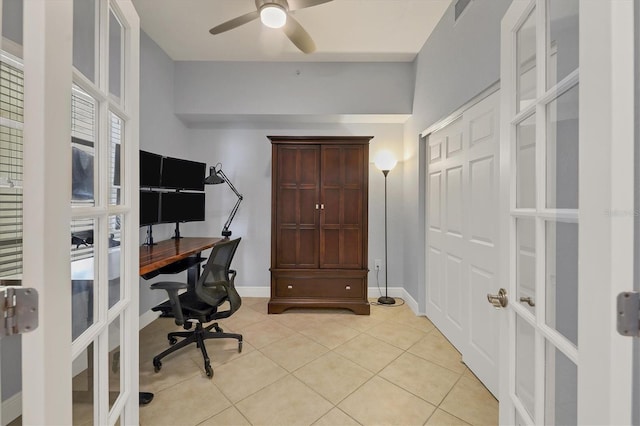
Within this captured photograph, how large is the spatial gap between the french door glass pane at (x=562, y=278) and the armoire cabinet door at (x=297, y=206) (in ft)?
7.30

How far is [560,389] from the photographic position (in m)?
0.73

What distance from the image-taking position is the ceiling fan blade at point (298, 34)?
78.7 inches

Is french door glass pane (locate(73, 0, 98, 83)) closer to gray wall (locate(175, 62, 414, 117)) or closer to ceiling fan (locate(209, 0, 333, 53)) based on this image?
ceiling fan (locate(209, 0, 333, 53))

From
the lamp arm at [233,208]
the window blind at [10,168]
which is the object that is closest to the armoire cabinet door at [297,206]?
the lamp arm at [233,208]

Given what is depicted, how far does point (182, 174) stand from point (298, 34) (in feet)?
5.81

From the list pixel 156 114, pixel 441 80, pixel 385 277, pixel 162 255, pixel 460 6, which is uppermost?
pixel 460 6

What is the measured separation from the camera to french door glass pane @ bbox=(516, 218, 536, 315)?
0.85 m

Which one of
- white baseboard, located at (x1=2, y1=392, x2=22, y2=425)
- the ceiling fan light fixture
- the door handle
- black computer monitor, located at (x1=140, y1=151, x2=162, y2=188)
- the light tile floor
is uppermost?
the ceiling fan light fixture

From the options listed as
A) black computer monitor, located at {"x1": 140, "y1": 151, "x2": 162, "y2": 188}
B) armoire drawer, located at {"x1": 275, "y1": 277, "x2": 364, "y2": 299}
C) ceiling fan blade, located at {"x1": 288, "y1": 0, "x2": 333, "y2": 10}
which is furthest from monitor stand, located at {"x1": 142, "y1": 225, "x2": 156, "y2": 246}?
ceiling fan blade, located at {"x1": 288, "y1": 0, "x2": 333, "y2": 10}

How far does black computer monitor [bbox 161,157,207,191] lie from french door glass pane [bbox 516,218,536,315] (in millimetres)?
2709

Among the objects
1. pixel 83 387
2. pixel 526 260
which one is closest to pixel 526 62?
pixel 526 260

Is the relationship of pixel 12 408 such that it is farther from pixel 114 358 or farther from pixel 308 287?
pixel 308 287

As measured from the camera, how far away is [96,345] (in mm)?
806

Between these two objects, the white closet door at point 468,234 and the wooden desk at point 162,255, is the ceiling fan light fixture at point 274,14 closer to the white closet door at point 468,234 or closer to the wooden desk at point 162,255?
the white closet door at point 468,234
